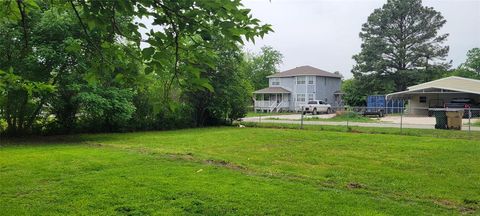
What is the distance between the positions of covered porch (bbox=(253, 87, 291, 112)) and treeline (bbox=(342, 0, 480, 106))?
7666 mm

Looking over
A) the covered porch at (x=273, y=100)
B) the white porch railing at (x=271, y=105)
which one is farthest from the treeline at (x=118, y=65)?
the covered porch at (x=273, y=100)

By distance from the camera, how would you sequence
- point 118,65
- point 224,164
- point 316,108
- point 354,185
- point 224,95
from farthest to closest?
point 316,108
point 224,95
point 224,164
point 354,185
point 118,65

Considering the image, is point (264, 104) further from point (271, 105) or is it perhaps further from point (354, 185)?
point (354, 185)

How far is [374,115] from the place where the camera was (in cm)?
3472

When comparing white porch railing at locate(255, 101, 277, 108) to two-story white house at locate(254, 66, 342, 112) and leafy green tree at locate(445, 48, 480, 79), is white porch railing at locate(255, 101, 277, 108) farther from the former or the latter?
leafy green tree at locate(445, 48, 480, 79)

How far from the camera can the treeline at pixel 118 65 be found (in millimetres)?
2900

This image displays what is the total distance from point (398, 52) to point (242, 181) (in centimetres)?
4733

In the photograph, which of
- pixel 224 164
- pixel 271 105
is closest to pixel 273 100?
pixel 271 105

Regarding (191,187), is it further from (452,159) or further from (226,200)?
(452,159)

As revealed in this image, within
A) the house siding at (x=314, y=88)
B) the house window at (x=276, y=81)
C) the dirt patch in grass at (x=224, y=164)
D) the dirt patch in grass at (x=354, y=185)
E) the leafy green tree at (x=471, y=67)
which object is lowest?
the dirt patch in grass at (x=354, y=185)

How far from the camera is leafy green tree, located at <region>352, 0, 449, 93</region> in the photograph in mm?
48531

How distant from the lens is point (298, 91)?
50906 millimetres

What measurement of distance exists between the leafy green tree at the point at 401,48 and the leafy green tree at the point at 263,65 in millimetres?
19614

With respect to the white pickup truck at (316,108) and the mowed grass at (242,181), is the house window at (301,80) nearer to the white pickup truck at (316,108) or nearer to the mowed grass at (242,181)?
the white pickup truck at (316,108)
